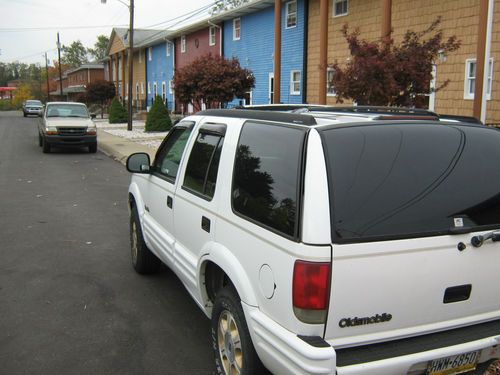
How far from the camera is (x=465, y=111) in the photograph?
15297 millimetres

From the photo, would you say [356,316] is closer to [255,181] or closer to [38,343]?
[255,181]

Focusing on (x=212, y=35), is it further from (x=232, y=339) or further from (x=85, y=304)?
(x=232, y=339)

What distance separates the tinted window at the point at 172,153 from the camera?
181 inches

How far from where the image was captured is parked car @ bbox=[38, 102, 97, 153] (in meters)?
18.5

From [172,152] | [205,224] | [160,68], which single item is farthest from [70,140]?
[160,68]

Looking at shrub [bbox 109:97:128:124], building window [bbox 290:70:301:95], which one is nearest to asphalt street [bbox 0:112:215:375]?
building window [bbox 290:70:301:95]

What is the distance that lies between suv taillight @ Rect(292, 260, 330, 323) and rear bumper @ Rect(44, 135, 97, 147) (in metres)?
17.4

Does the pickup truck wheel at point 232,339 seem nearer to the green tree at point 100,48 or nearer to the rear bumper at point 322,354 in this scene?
the rear bumper at point 322,354

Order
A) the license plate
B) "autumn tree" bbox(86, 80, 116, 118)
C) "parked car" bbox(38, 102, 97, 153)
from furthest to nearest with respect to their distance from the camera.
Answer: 1. "autumn tree" bbox(86, 80, 116, 118)
2. "parked car" bbox(38, 102, 97, 153)
3. the license plate

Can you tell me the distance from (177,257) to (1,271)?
9.21ft

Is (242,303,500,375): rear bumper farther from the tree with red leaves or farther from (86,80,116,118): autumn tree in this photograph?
(86,80,116,118): autumn tree

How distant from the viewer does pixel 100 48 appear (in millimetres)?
122188

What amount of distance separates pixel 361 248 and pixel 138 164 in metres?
3.14

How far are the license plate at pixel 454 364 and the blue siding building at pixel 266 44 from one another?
2062 centimetres
